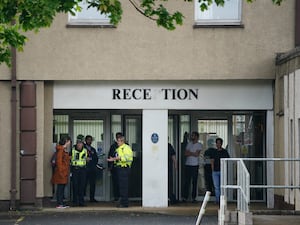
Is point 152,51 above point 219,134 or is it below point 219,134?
above

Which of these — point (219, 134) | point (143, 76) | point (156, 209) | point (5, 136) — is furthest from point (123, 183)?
point (219, 134)

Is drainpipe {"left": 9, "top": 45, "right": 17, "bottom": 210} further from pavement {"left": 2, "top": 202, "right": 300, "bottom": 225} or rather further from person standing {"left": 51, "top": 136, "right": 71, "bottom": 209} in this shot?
person standing {"left": 51, "top": 136, "right": 71, "bottom": 209}

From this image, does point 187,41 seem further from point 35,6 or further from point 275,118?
point 35,6

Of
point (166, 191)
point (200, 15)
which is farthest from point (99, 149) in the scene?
point (200, 15)

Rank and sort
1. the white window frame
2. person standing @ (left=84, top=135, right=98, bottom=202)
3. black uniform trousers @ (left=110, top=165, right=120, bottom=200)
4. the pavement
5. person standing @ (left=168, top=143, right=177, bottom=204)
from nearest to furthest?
the pavement < the white window frame < person standing @ (left=84, top=135, right=98, bottom=202) < black uniform trousers @ (left=110, top=165, right=120, bottom=200) < person standing @ (left=168, top=143, right=177, bottom=204)

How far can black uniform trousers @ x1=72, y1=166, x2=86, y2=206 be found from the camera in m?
25.3

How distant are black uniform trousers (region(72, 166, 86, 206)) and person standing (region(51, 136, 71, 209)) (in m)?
0.31

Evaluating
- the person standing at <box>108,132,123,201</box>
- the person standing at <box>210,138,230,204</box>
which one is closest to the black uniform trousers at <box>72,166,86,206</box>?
the person standing at <box>108,132,123,201</box>

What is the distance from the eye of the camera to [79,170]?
25406 millimetres

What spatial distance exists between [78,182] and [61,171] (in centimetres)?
70

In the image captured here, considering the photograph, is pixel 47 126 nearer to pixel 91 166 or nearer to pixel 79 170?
pixel 79 170

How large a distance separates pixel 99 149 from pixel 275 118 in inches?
203

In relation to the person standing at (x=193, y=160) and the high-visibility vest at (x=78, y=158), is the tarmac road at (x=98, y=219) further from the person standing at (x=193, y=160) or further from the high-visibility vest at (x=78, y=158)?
the person standing at (x=193, y=160)

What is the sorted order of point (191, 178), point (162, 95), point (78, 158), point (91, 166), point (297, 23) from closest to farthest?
point (297, 23)
point (162, 95)
point (78, 158)
point (91, 166)
point (191, 178)
